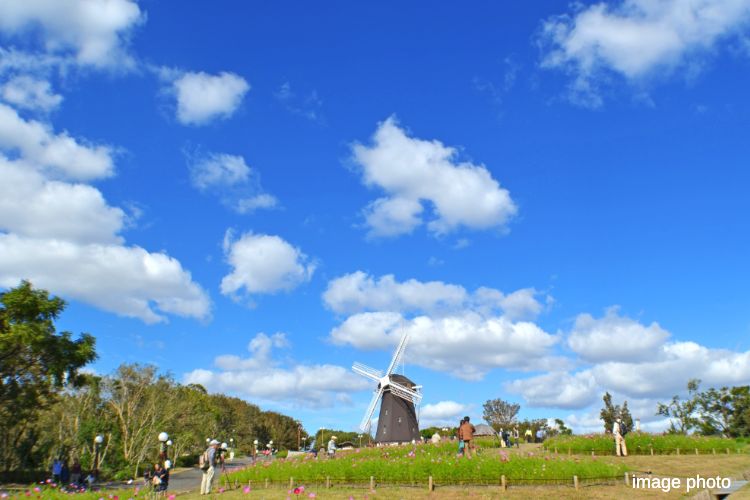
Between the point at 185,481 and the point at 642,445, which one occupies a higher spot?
the point at 642,445

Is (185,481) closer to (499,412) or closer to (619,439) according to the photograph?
(619,439)

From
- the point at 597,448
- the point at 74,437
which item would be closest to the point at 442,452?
Result: the point at 597,448

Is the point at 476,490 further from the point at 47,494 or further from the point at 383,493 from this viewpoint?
the point at 47,494

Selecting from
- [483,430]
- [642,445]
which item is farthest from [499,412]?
[642,445]

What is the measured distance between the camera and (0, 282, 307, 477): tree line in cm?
2586

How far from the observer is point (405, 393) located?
54.5 metres

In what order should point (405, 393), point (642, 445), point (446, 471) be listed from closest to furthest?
point (446, 471), point (642, 445), point (405, 393)

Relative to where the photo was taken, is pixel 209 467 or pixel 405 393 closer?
pixel 209 467

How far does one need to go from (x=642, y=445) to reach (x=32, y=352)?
30798mm

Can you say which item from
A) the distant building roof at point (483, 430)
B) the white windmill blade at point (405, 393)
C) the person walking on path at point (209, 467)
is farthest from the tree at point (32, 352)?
the distant building roof at point (483, 430)

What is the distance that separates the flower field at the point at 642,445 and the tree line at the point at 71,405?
25178mm

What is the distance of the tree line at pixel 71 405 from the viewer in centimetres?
2586

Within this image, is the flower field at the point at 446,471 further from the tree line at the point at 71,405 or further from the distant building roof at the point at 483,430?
the distant building roof at the point at 483,430

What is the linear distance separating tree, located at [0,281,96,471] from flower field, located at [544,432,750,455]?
2517 centimetres
